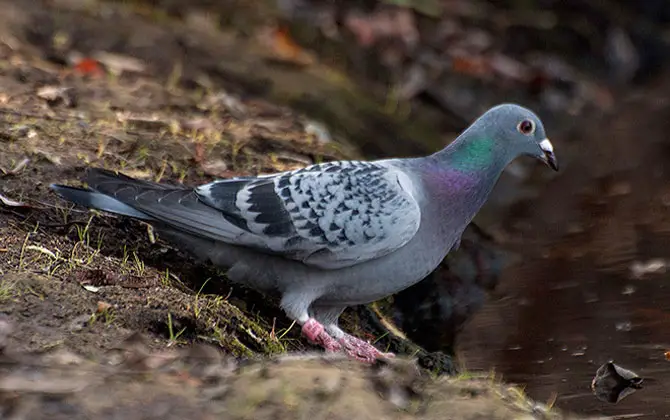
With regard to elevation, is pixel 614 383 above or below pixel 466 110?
above

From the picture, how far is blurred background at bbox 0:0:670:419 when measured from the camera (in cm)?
624

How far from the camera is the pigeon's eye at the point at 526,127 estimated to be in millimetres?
5711

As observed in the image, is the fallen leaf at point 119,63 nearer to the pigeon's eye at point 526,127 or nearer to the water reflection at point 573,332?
the water reflection at point 573,332

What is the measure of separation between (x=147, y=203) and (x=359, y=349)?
1.15m

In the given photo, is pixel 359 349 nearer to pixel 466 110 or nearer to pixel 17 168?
pixel 17 168

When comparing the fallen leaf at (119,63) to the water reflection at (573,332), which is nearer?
the water reflection at (573,332)

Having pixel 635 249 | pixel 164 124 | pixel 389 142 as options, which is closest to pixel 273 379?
pixel 164 124

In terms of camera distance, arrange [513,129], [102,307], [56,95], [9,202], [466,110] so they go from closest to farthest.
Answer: [102,307] < [9,202] < [513,129] < [56,95] < [466,110]

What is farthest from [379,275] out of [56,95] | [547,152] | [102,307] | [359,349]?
[56,95]

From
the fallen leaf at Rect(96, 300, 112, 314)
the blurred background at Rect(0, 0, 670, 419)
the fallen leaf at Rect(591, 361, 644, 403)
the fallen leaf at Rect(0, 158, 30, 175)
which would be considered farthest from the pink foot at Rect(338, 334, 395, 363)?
the fallen leaf at Rect(0, 158, 30, 175)

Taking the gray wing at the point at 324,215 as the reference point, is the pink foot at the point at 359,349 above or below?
below

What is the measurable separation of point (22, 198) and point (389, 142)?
3.70m

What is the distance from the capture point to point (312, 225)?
527 centimetres

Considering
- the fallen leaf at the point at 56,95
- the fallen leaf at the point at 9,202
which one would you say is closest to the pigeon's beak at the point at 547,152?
the fallen leaf at the point at 9,202
